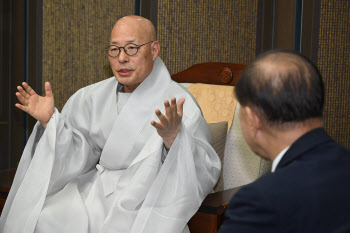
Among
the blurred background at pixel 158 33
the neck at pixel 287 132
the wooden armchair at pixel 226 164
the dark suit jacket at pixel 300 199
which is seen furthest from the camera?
the blurred background at pixel 158 33

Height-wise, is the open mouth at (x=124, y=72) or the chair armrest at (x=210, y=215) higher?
the open mouth at (x=124, y=72)

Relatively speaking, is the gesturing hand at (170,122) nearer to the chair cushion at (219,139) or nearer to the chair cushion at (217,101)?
the chair cushion at (219,139)

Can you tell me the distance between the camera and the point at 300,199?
0.93 m

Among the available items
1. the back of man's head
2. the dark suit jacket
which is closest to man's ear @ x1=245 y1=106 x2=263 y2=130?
the back of man's head

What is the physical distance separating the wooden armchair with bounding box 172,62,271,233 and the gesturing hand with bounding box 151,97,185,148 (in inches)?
12.7

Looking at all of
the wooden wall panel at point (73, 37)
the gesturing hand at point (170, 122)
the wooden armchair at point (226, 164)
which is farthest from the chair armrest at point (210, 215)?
the wooden wall panel at point (73, 37)

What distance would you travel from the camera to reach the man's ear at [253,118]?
3.54ft

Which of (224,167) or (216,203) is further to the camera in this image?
(224,167)

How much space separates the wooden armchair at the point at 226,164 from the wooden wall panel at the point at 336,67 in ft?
2.61

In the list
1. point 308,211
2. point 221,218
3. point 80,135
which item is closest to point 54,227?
point 80,135

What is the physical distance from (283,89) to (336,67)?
2433 mm

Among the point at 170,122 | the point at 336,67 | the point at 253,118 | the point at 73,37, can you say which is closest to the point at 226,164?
the point at 170,122

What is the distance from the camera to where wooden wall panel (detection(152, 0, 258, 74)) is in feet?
11.5

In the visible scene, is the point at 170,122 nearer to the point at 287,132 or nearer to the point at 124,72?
the point at 124,72
